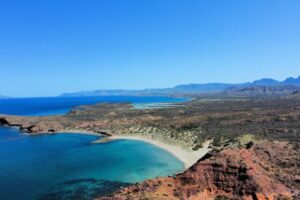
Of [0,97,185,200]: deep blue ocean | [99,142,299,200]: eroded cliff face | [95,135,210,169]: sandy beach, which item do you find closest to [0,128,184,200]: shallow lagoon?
[0,97,185,200]: deep blue ocean

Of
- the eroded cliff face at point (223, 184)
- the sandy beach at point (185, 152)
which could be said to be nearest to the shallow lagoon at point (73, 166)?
the sandy beach at point (185, 152)

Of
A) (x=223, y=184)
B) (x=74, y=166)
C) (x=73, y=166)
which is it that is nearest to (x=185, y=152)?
(x=74, y=166)

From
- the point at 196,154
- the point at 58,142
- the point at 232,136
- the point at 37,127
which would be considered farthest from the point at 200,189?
the point at 37,127

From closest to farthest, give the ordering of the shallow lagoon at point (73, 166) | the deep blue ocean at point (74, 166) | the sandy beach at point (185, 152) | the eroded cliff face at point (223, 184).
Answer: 1. the eroded cliff face at point (223, 184)
2. the deep blue ocean at point (74, 166)
3. the shallow lagoon at point (73, 166)
4. the sandy beach at point (185, 152)

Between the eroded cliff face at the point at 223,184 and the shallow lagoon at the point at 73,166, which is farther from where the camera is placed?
the shallow lagoon at the point at 73,166

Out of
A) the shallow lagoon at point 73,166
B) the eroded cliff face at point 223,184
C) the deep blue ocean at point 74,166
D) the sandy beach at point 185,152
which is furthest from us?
the sandy beach at point 185,152

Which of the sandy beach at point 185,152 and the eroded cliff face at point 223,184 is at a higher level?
the eroded cliff face at point 223,184

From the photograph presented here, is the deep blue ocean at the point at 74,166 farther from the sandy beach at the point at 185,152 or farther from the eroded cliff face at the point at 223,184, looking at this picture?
the eroded cliff face at the point at 223,184
